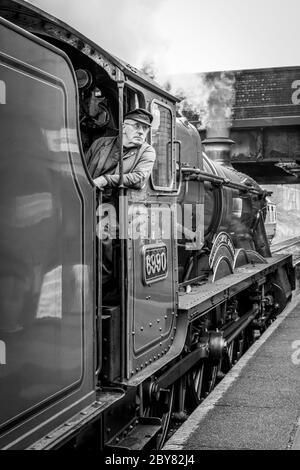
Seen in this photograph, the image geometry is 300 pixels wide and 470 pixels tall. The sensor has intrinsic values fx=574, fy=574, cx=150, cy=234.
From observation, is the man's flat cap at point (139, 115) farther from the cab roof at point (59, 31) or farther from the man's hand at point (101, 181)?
the man's hand at point (101, 181)

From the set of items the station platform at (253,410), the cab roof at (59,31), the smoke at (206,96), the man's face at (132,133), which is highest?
the smoke at (206,96)

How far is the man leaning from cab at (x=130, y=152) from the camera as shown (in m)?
3.64

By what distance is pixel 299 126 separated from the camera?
14797 mm

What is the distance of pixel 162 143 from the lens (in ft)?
13.8

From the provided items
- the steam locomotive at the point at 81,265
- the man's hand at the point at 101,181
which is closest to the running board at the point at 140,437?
the steam locomotive at the point at 81,265

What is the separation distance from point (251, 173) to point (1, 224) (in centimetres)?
1703

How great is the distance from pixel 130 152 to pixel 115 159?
106mm

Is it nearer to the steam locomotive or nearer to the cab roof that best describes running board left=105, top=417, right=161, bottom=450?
the steam locomotive

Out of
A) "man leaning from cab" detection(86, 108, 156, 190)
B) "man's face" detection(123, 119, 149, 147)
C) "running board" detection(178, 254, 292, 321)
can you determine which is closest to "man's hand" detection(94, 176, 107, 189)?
"man leaning from cab" detection(86, 108, 156, 190)

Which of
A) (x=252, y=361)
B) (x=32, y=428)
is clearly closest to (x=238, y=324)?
(x=252, y=361)

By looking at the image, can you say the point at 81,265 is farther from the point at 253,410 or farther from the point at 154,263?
the point at 253,410

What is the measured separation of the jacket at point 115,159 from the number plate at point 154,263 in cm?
48

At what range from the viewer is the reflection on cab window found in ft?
13.4

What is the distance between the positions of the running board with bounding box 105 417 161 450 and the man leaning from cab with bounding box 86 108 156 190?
5.05 ft
